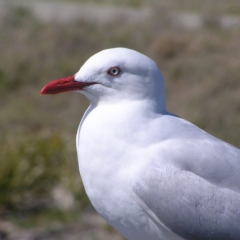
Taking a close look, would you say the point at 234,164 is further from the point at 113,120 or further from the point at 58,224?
the point at 58,224

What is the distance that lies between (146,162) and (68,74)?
1136cm

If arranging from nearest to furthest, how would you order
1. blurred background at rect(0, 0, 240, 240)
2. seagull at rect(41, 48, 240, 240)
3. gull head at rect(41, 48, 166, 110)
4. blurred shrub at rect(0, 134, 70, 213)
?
seagull at rect(41, 48, 240, 240)
gull head at rect(41, 48, 166, 110)
blurred background at rect(0, 0, 240, 240)
blurred shrub at rect(0, 134, 70, 213)

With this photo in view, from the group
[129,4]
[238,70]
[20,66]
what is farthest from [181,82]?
[129,4]

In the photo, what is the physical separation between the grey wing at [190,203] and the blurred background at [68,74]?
255 centimetres

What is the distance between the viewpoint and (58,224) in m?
5.35

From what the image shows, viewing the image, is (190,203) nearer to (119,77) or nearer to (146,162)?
(146,162)

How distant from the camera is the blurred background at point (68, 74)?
5.73 metres

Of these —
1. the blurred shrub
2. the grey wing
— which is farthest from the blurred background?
the grey wing

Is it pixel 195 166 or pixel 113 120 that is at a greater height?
pixel 113 120

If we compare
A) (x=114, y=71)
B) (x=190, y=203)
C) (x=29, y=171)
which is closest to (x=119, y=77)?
(x=114, y=71)

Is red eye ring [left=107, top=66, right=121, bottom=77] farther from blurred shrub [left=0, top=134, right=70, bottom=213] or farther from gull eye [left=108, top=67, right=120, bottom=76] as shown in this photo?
blurred shrub [left=0, top=134, right=70, bottom=213]

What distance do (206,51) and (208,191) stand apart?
12.3 meters

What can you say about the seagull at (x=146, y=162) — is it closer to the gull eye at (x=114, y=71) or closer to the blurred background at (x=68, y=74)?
the gull eye at (x=114, y=71)

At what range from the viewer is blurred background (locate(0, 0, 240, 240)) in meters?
5.73
